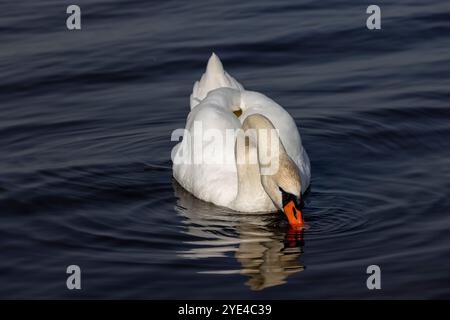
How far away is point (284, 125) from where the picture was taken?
11250 mm

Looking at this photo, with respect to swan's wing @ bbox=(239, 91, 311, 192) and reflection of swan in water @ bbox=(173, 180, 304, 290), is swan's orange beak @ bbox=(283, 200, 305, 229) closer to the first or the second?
reflection of swan in water @ bbox=(173, 180, 304, 290)

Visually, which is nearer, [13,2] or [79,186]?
[79,186]

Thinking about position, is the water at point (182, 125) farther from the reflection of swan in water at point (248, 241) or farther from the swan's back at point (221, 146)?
the swan's back at point (221, 146)

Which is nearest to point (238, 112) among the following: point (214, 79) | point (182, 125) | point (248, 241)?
point (214, 79)

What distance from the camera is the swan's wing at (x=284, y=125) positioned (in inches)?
436

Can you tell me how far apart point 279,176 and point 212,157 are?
1.41 m

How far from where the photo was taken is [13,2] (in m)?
18.2

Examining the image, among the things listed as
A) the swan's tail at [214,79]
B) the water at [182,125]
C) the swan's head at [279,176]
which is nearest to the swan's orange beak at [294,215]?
the swan's head at [279,176]

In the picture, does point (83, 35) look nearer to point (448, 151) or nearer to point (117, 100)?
point (117, 100)

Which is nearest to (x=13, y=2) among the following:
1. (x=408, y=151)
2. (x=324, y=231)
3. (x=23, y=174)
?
(x=23, y=174)

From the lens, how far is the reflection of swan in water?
9.31m
